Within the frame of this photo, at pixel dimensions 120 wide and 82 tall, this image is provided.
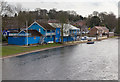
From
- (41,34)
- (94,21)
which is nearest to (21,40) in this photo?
(41,34)

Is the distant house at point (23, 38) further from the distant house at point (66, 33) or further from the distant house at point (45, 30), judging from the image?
the distant house at point (66, 33)

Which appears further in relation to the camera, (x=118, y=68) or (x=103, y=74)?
(x=118, y=68)

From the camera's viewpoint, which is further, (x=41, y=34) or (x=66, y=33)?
(x=66, y=33)

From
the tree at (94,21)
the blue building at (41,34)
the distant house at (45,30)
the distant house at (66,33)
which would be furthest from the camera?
the tree at (94,21)

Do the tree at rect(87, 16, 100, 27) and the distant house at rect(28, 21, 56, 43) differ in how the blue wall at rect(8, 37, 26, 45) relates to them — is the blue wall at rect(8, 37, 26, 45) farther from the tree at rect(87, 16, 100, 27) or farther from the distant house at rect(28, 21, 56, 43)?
the tree at rect(87, 16, 100, 27)

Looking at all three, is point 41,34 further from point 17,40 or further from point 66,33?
point 66,33

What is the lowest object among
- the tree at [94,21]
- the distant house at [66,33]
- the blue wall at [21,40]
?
the blue wall at [21,40]

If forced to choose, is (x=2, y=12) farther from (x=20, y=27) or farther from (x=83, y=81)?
(x=83, y=81)

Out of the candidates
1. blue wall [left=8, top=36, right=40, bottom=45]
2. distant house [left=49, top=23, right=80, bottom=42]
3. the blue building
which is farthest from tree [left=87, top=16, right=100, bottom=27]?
blue wall [left=8, top=36, right=40, bottom=45]

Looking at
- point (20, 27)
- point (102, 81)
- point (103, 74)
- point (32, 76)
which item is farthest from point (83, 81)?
point (20, 27)

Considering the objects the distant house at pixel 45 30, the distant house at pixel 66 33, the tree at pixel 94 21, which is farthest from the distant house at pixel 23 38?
the tree at pixel 94 21

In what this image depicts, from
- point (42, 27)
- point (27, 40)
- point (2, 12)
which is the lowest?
point (27, 40)

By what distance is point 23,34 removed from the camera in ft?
172

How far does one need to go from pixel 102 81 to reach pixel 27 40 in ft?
114
